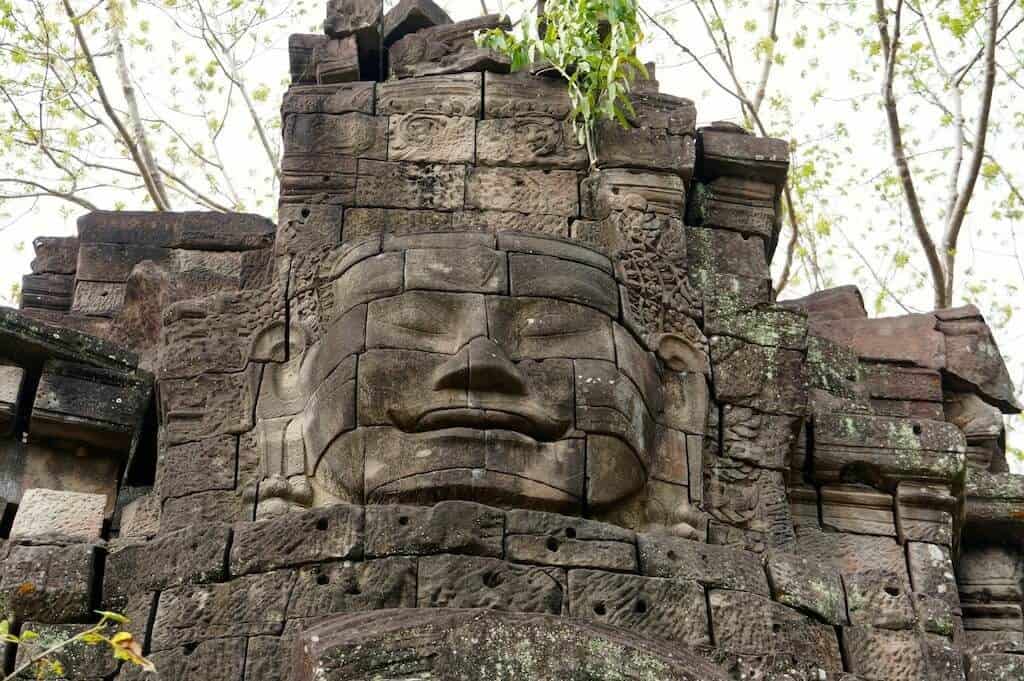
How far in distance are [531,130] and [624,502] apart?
252 cm

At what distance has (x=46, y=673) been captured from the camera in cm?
790

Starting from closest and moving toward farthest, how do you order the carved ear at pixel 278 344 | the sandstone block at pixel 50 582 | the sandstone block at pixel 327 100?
1. the sandstone block at pixel 50 582
2. the carved ear at pixel 278 344
3. the sandstone block at pixel 327 100

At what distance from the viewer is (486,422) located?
8414 mm

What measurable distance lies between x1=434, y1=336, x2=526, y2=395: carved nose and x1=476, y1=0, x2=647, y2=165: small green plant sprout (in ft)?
6.41

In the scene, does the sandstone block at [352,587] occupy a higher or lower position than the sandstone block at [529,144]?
lower

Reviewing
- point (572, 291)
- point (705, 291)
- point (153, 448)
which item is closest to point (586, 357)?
point (572, 291)

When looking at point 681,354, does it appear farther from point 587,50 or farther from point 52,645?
point 52,645

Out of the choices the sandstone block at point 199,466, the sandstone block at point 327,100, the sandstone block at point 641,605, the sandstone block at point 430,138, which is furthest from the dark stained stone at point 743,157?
the sandstone block at point 199,466

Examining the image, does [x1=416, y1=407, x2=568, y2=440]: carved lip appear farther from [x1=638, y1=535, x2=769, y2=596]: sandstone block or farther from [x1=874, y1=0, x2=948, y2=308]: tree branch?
[x1=874, y1=0, x2=948, y2=308]: tree branch

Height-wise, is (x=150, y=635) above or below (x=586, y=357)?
below

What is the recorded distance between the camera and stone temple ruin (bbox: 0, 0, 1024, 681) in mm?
7996

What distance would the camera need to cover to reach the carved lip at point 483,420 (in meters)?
8.40

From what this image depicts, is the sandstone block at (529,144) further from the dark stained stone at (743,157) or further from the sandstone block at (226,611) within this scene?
the sandstone block at (226,611)

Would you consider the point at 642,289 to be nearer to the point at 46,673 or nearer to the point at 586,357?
the point at 586,357
